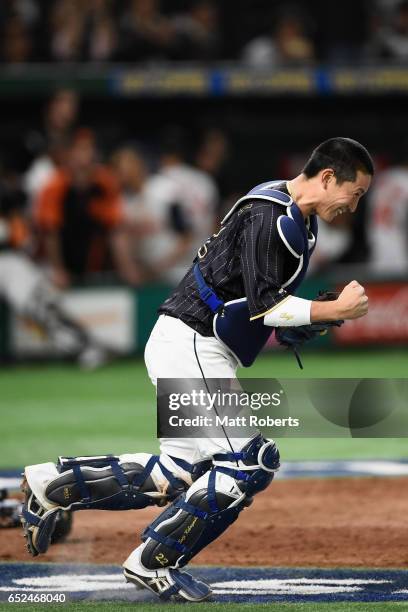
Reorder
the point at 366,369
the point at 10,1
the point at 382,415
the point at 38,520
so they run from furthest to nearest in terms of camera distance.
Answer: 1. the point at 10,1
2. the point at 366,369
3. the point at 38,520
4. the point at 382,415

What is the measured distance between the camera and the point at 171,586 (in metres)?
4.89

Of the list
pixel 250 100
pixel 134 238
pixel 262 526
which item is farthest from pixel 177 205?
pixel 262 526

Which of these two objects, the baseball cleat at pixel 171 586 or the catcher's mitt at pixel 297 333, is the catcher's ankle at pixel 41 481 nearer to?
the baseball cleat at pixel 171 586

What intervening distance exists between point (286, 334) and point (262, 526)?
5.73ft

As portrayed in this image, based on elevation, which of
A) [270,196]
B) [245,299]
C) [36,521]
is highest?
[270,196]

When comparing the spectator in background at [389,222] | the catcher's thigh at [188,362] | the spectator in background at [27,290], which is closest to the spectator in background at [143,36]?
the spectator in background at [27,290]

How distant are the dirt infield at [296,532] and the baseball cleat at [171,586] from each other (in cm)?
70

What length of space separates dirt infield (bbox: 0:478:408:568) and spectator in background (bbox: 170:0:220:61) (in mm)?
7558

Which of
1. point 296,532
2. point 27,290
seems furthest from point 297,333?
point 27,290

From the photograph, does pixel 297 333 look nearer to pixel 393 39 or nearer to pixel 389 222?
pixel 389 222

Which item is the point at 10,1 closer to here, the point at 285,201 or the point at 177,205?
the point at 177,205

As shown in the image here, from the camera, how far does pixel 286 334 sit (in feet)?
16.3

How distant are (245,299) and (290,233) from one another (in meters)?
0.36

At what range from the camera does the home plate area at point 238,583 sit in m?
4.93
